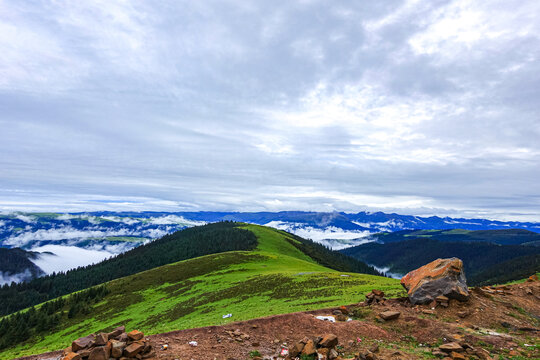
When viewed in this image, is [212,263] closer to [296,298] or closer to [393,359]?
[296,298]

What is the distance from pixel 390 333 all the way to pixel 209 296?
44491mm

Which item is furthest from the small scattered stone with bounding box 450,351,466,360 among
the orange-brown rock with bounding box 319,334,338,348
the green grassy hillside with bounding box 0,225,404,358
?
the green grassy hillside with bounding box 0,225,404,358

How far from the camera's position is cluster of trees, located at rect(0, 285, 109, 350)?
7588 cm

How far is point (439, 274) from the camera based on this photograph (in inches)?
1011

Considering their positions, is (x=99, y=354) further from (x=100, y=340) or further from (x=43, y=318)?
(x=43, y=318)

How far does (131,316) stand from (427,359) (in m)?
64.3

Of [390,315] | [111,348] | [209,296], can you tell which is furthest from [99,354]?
[209,296]

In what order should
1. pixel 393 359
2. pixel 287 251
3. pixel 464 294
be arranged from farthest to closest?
1. pixel 287 251
2. pixel 464 294
3. pixel 393 359

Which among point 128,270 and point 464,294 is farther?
point 128,270

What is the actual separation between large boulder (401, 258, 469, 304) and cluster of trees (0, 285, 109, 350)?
98181 millimetres

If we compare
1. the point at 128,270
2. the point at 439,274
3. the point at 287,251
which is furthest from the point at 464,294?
the point at 128,270

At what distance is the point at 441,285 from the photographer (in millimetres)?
25141

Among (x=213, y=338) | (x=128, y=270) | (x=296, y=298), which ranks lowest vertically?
(x=128, y=270)

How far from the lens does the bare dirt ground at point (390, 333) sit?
16.8m
